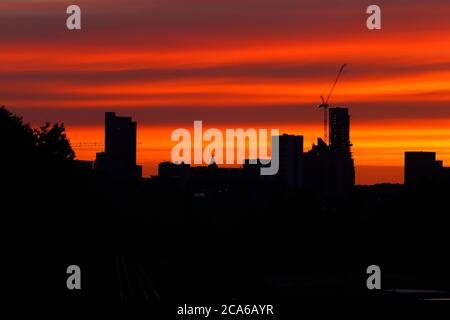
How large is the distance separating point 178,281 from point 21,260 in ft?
43.1

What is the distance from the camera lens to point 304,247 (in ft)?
528

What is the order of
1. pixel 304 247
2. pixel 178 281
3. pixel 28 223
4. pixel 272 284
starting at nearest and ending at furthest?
1. pixel 272 284
2. pixel 178 281
3. pixel 28 223
4. pixel 304 247

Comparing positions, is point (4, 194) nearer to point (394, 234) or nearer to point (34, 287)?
point (34, 287)
